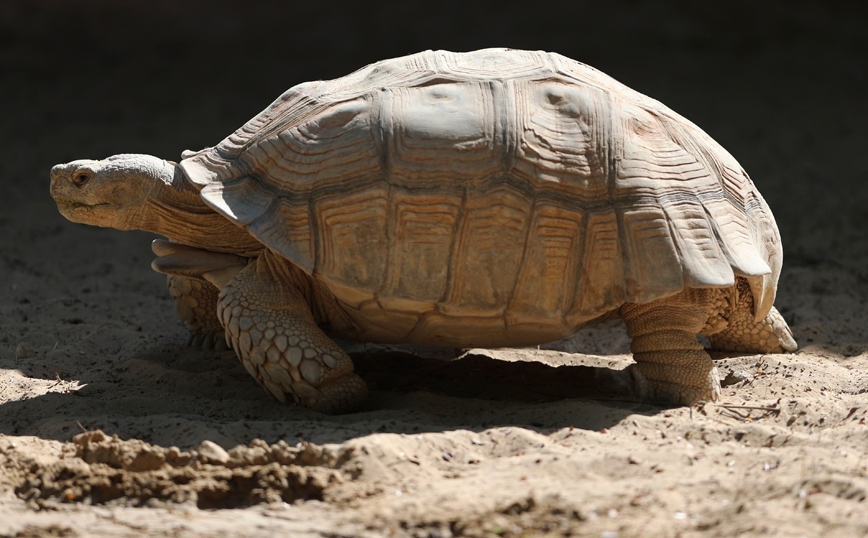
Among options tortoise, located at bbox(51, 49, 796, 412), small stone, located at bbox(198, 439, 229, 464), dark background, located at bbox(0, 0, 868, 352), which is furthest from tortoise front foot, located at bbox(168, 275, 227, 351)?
dark background, located at bbox(0, 0, 868, 352)

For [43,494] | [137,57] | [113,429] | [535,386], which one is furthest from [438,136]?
[137,57]

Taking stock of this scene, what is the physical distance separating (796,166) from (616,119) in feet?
20.1

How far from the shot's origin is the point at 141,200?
4.32 m

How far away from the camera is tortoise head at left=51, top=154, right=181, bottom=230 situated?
13.8 ft

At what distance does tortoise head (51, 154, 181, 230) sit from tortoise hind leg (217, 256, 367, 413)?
2.43 ft

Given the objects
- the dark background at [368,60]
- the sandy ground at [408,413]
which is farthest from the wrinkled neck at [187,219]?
the dark background at [368,60]

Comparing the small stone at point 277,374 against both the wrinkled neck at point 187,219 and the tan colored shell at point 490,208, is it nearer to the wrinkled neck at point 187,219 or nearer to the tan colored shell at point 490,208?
the tan colored shell at point 490,208

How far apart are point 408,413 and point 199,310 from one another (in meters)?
1.96

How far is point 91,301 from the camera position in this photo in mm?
6023

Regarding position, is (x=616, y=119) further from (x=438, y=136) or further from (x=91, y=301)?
(x=91, y=301)

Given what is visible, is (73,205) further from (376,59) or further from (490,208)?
(376,59)

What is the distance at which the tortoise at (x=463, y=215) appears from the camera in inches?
149

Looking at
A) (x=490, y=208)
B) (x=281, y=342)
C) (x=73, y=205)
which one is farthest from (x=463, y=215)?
(x=73, y=205)

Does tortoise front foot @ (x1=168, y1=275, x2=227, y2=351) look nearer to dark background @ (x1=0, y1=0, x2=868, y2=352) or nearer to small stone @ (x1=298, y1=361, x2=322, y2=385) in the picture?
small stone @ (x1=298, y1=361, x2=322, y2=385)
